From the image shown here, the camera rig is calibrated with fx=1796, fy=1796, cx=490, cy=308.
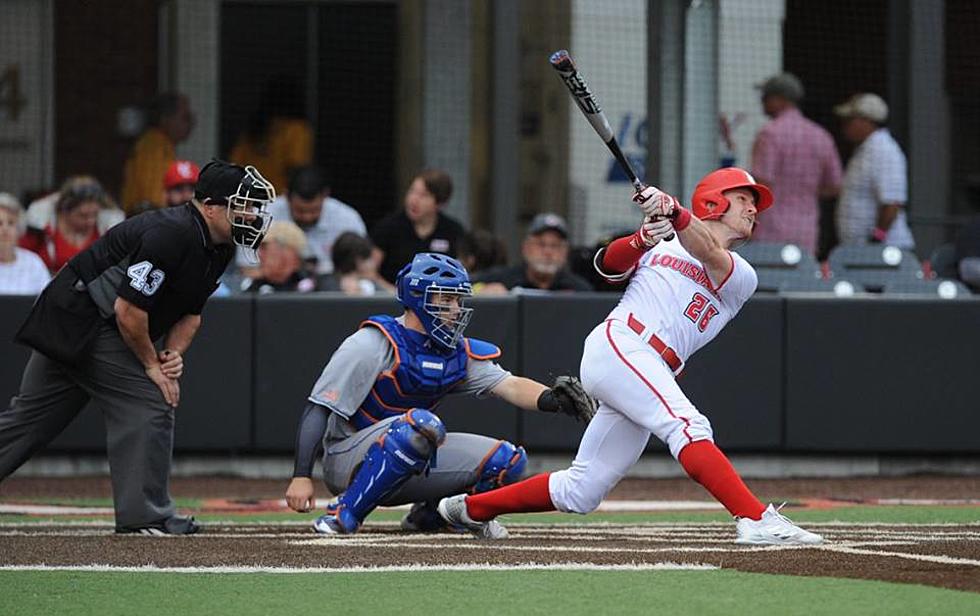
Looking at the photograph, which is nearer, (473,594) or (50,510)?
(473,594)

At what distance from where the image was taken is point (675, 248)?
661cm

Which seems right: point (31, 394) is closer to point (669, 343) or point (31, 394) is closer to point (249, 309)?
point (669, 343)

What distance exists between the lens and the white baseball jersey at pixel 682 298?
6.46m

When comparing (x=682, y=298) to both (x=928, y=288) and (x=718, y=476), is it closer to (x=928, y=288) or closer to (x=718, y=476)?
(x=718, y=476)

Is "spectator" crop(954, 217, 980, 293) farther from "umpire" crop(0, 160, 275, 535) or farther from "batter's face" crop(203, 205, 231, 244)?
"batter's face" crop(203, 205, 231, 244)

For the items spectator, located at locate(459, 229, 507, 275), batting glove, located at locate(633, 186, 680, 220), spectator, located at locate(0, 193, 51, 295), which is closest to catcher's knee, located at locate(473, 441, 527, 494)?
batting glove, located at locate(633, 186, 680, 220)

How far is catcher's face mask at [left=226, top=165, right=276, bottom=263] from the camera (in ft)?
23.2

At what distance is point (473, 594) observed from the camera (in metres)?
5.16

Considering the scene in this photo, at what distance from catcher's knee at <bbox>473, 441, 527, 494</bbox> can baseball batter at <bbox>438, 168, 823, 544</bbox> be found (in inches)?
21.6

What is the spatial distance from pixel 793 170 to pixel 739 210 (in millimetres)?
5976

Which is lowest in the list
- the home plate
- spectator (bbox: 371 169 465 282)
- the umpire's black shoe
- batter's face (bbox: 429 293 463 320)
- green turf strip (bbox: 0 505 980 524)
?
the home plate

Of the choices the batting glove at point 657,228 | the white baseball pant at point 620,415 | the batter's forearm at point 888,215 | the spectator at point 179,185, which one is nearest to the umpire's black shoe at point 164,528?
the white baseball pant at point 620,415

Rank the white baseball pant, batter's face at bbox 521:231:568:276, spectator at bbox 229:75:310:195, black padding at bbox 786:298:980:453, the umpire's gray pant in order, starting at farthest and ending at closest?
spectator at bbox 229:75:310:195 → batter's face at bbox 521:231:568:276 → black padding at bbox 786:298:980:453 → the umpire's gray pant → the white baseball pant

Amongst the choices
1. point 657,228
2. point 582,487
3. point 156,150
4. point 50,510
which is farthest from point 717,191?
point 156,150
